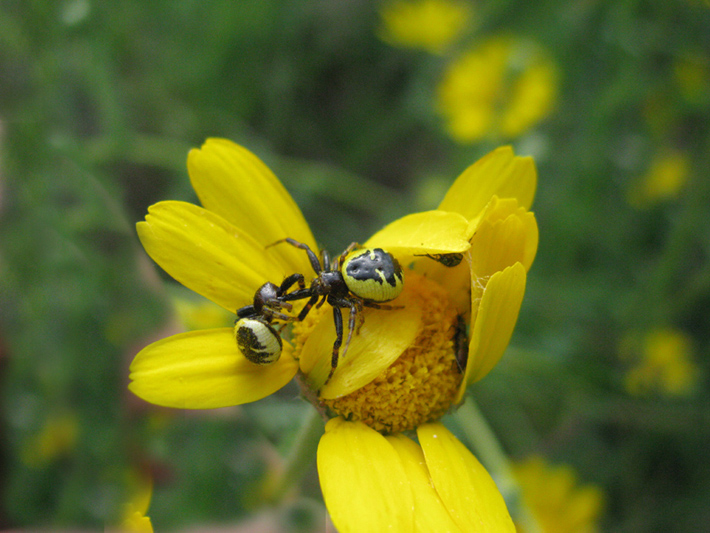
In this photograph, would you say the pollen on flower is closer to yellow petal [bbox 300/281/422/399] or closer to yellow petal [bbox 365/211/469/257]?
yellow petal [bbox 300/281/422/399]

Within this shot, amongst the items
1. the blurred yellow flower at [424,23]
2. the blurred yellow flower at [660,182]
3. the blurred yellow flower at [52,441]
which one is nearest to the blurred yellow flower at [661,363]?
the blurred yellow flower at [660,182]

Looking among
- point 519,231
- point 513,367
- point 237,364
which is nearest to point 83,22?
point 237,364

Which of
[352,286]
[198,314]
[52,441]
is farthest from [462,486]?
[52,441]

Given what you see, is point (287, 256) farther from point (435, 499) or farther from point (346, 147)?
point (346, 147)

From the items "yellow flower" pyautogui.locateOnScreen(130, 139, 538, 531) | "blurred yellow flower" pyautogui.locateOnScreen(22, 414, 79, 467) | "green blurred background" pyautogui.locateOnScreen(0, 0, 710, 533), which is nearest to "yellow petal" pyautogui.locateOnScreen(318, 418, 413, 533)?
"yellow flower" pyautogui.locateOnScreen(130, 139, 538, 531)

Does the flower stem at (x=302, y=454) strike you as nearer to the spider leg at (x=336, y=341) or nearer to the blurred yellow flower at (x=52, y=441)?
the spider leg at (x=336, y=341)
